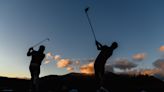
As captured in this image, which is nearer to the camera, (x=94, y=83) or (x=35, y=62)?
(x=35, y=62)

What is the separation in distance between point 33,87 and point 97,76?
248cm

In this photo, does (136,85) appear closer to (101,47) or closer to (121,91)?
(121,91)

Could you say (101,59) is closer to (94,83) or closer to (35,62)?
(35,62)

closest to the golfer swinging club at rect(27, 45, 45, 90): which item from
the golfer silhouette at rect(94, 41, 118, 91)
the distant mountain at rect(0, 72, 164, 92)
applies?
the golfer silhouette at rect(94, 41, 118, 91)

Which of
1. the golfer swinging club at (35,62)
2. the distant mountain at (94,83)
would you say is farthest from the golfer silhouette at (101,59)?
the distant mountain at (94,83)

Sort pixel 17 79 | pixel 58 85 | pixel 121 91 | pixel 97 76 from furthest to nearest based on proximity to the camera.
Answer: pixel 121 91 → pixel 58 85 → pixel 17 79 → pixel 97 76

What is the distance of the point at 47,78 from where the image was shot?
2717cm

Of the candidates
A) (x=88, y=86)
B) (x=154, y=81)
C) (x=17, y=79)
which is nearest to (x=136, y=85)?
(x=154, y=81)

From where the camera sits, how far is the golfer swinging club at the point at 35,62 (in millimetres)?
9477

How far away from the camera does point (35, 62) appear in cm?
985

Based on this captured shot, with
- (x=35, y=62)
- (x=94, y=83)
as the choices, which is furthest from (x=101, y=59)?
(x=94, y=83)

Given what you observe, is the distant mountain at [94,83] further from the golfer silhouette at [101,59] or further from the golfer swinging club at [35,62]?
the golfer silhouette at [101,59]

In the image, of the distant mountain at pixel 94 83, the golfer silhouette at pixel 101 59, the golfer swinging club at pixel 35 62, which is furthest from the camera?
the distant mountain at pixel 94 83

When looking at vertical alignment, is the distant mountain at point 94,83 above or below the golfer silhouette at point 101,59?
below
